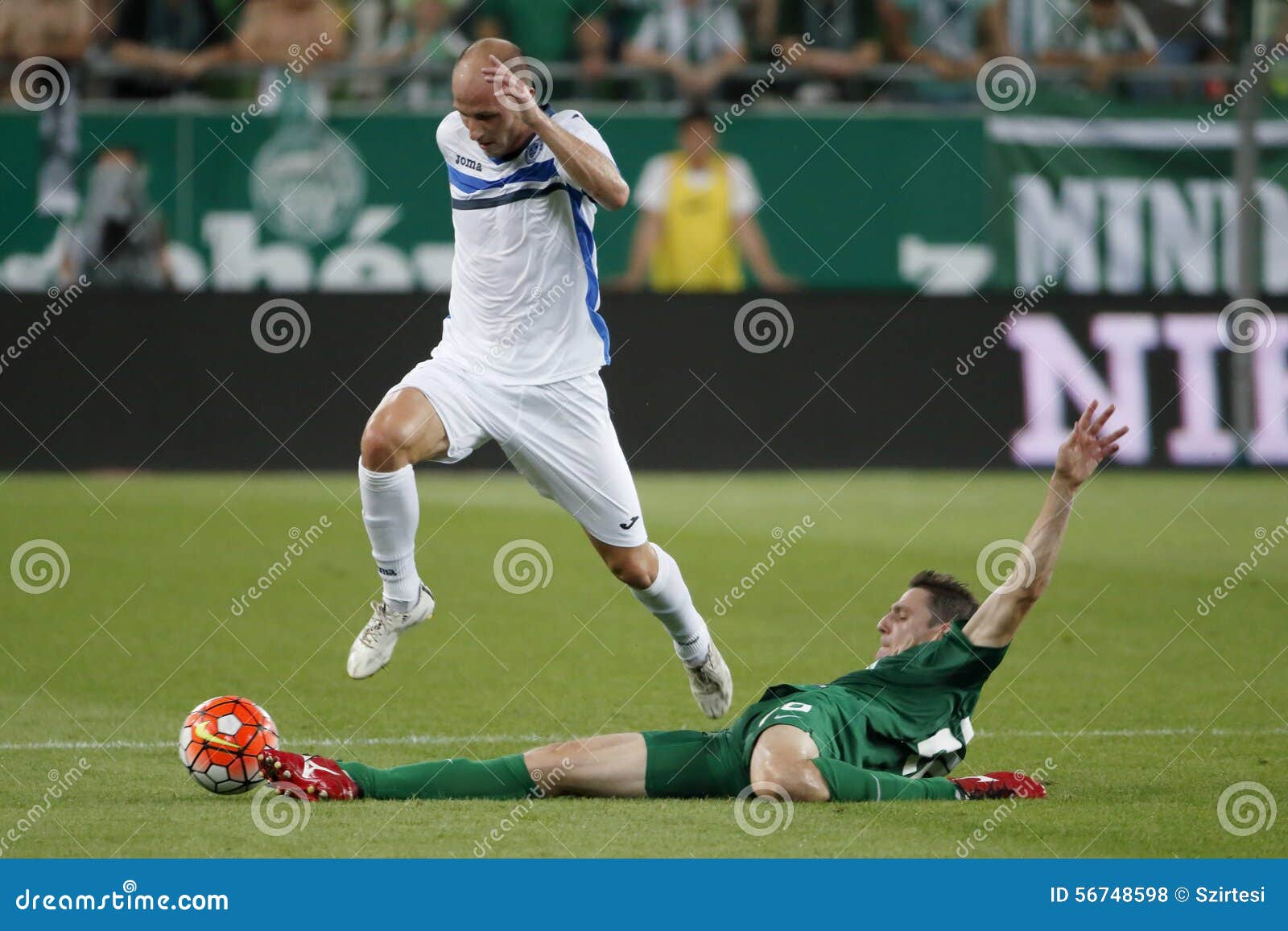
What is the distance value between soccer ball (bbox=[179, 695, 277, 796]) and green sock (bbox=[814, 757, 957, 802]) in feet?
6.42

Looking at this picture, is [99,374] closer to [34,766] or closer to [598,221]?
[598,221]

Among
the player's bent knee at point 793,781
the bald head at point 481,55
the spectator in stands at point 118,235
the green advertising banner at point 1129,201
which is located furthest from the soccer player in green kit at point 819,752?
the green advertising banner at point 1129,201

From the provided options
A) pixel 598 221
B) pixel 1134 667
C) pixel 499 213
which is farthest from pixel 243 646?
pixel 598 221

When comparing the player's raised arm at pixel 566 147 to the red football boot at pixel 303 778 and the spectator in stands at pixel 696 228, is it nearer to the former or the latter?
the red football boot at pixel 303 778

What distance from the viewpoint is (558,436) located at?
7781 millimetres

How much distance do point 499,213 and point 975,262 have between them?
12620 mm

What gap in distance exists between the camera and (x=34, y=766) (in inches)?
296

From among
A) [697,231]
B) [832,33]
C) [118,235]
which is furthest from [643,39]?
[118,235]

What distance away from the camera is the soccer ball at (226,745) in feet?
22.1

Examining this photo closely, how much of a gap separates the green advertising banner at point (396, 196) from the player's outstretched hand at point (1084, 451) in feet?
41.1

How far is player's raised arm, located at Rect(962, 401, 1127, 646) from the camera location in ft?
21.1

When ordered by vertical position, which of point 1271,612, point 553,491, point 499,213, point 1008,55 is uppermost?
point 1008,55

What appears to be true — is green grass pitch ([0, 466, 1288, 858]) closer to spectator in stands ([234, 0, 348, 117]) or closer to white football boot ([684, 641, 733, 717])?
white football boot ([684, 641, 733, 717])

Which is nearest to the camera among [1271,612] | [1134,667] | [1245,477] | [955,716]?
[955,716]
